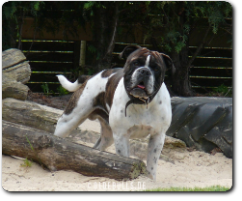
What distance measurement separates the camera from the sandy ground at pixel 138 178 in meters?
4.12

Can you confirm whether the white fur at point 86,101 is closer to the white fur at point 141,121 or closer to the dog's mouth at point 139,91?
the white fur at point 141,121

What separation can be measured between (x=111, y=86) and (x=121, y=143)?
0.77 metres

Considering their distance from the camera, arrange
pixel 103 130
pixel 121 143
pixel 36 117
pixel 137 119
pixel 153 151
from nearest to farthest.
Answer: pixel 137 119 → pixel 121 143 → pixel 153 151 → pixel 103 130 → pixel 36 117

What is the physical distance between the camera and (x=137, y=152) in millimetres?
6609

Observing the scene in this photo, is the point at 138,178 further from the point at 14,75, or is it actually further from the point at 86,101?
the point at 14,75

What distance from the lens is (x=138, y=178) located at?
4266 millimetres

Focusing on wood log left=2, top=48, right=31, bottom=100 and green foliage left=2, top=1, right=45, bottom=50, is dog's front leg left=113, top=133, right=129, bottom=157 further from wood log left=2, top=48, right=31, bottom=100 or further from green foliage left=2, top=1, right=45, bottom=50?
green foliage left=2, top=1, right=45, bottom=50

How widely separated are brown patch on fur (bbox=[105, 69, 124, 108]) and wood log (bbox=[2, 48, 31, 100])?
87.1 inches

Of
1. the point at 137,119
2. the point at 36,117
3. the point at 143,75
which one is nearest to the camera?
the point at 143,75

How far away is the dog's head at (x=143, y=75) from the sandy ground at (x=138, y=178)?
0.94 metres

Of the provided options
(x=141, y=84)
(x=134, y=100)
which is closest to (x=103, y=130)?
(x=134, y=100)

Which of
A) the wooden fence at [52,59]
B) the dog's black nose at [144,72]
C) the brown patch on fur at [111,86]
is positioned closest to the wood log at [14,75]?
the wooden fence at [52,59]

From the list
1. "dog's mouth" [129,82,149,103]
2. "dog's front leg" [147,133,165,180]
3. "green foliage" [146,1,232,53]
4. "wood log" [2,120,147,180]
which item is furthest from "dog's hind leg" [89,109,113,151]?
"green foliage" [146,1,232,53]

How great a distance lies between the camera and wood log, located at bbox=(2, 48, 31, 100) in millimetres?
6550
